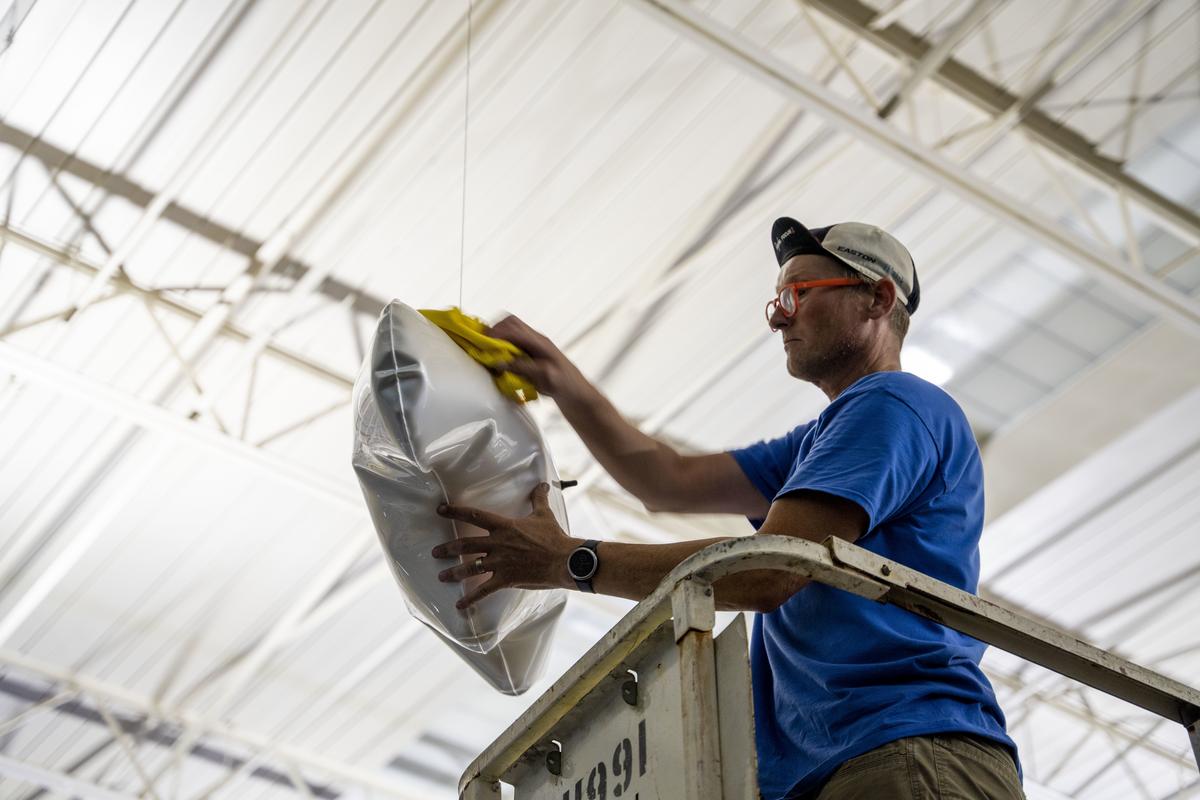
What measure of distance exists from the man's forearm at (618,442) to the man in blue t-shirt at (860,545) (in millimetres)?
487

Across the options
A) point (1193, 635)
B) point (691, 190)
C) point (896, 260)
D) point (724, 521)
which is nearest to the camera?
point (896, 260)

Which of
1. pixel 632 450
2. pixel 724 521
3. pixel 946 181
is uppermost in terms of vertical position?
pixel 724 521

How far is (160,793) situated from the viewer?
12539 millimetres

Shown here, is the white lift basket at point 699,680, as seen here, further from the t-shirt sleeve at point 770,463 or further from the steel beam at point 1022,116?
the steel beam at point 1022,116

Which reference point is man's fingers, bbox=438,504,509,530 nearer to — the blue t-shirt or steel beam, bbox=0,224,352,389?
the blue t-shirt

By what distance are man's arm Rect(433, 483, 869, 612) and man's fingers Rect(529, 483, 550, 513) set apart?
0.47 feet

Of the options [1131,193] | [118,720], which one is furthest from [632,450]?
[118,720]

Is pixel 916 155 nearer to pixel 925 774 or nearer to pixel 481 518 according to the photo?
pixel 481 518

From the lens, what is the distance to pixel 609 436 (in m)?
3.19

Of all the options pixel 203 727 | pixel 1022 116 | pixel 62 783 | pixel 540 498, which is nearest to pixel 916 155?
pixel 1022 116

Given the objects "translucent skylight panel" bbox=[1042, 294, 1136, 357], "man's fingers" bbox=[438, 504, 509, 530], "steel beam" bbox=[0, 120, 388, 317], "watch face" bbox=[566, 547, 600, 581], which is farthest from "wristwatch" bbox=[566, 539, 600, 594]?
"translucent skylight panel" bbox=[1042, 294, 1136, 357]

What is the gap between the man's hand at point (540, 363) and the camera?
10.3ft

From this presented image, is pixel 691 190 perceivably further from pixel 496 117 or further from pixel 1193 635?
pixel 1193 635

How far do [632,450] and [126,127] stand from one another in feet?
16.1
